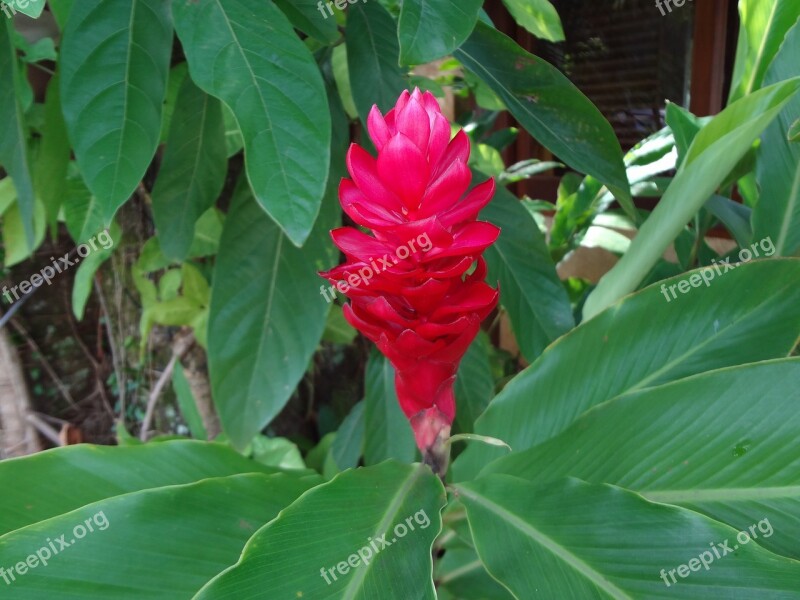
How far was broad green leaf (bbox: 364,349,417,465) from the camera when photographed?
78cm

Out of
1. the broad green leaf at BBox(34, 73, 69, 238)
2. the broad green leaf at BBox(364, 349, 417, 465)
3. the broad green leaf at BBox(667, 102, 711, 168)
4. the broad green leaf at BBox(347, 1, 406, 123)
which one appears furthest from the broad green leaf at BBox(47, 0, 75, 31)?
the broad green leaf at BBox(667, 102, 711, 168)

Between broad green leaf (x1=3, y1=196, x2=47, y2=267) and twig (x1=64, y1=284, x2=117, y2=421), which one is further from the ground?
broad green leaf (x1=3, y1=196, x2=47, y2=267)

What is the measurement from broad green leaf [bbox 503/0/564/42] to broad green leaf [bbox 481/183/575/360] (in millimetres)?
404

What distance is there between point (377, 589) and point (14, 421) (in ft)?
3.95

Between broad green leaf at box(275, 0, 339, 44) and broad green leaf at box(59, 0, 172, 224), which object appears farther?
broad green leaf at box(275, 0, 339, 44)

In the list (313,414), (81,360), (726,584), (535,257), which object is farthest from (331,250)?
(81,360)

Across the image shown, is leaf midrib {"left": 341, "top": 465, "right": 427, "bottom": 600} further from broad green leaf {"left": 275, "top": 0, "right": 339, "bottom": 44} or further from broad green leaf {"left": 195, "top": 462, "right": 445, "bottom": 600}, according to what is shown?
broad green leaf {"left": 275, "top": 0, "right": 339, "bottom": 44}

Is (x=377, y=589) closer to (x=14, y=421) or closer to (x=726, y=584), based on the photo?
(x=726, y=584)

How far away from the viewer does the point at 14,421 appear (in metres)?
1.30
